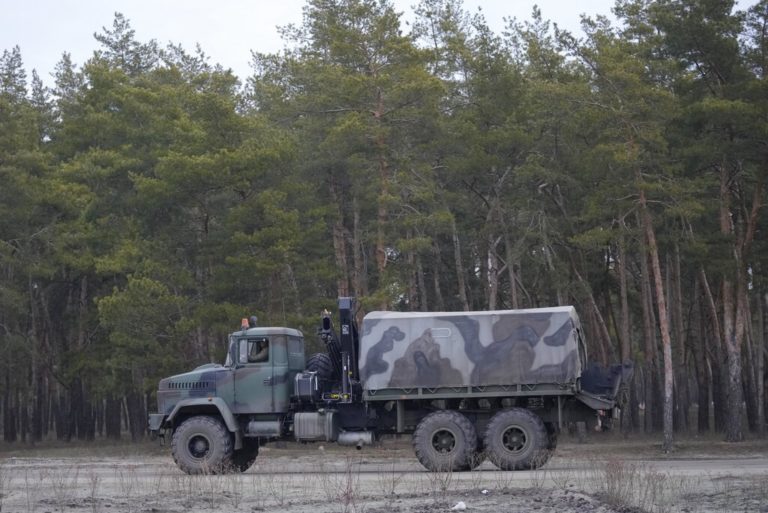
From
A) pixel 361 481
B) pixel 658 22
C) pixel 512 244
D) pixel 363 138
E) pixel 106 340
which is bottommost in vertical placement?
pixel 361 481

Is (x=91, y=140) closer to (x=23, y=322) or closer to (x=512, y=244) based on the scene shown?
(x=23, y=322)

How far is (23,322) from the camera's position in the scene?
178 ft

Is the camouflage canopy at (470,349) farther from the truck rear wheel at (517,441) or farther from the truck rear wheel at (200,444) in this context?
the truck rear wheel at (200,444)

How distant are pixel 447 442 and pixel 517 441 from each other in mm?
Answer: 1466

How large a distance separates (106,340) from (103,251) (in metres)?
5.34

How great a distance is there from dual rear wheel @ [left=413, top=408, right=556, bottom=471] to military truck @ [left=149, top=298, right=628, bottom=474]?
0.02 m

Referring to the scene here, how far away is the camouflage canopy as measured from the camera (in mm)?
22172

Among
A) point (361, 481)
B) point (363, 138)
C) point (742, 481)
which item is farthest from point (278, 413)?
point (363, 138)

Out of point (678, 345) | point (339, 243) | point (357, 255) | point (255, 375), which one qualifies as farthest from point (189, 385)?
point (678, 345)

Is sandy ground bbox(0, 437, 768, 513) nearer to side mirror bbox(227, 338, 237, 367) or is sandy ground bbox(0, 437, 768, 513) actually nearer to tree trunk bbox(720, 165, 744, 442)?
side mirror bbox(227, 338, 237, 367)

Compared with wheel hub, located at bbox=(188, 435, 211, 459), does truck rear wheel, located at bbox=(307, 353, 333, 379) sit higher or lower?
higher

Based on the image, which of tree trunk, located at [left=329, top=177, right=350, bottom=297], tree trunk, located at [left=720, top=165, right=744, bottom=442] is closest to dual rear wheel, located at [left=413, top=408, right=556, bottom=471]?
tree trunk, located at [left=720, top=165, right=744, bottom=442]

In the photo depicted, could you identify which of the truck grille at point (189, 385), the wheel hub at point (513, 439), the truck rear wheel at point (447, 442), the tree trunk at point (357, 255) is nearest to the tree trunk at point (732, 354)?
the tree trunk at point (357, 255)

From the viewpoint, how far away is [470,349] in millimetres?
22375
